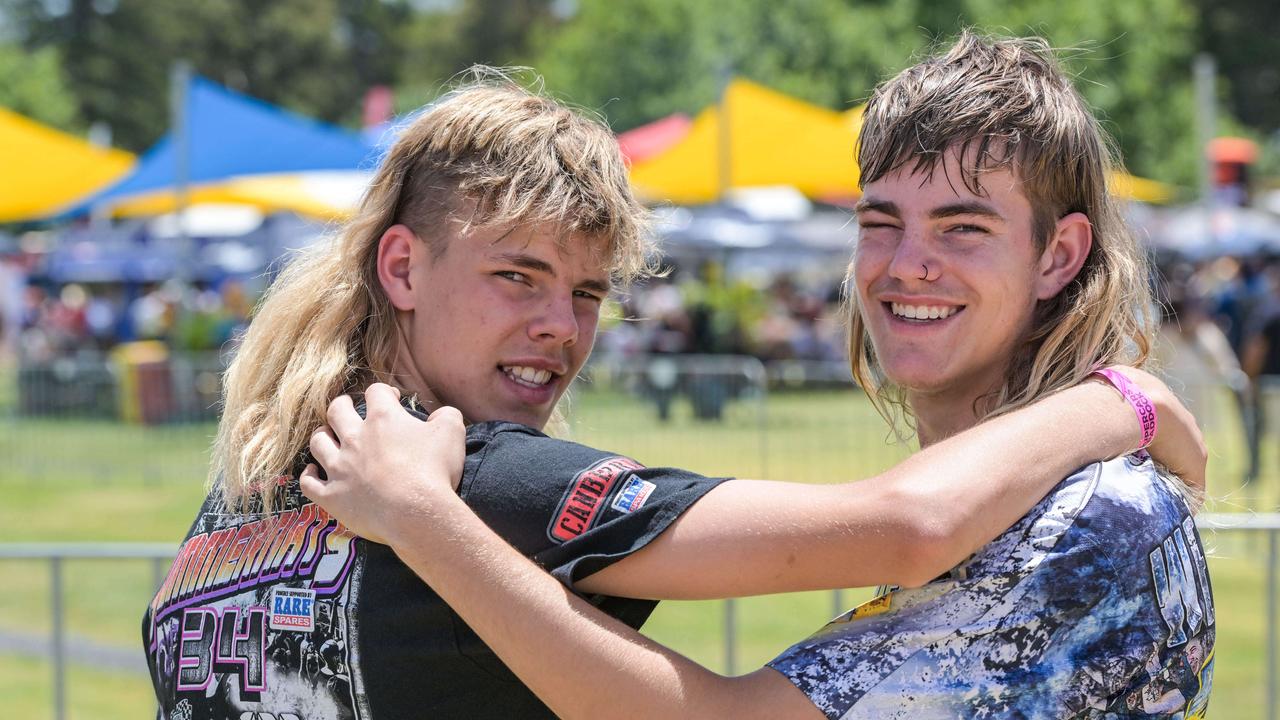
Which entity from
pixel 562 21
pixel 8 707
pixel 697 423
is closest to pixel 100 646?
pixel 8 707

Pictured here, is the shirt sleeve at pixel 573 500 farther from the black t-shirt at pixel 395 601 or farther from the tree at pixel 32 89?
the tree at pixel 32 89

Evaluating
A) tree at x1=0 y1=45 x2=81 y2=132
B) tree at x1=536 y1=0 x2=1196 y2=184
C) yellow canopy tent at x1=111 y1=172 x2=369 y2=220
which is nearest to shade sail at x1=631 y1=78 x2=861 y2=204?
yellow canopy tent at x1=111 y1=172 x2=369 y2=220

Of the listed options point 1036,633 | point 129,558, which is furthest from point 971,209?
point 129,558

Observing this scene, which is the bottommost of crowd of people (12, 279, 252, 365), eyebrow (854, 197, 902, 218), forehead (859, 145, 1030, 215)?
crowd of people (12, 279, 252, 365)

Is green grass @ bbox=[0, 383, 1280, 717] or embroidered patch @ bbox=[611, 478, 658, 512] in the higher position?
embroidered patch @ bbox=[611, 478, 658, 512]

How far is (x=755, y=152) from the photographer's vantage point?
17.7 m

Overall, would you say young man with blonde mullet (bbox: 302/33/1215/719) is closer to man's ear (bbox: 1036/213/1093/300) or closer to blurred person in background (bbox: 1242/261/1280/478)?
man's ear (bbox: 1036/213/1093/300)

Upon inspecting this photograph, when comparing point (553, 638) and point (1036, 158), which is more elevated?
point (1036, 158)

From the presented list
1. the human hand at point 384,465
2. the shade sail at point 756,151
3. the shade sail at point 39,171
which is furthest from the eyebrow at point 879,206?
the shade sail at point 39,171

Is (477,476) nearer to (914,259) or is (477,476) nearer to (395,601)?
(395,601)

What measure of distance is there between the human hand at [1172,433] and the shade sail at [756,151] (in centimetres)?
1428

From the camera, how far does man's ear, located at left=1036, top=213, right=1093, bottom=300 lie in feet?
6.73

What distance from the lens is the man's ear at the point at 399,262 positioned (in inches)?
84.1

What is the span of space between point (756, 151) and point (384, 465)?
1628 centimetres
